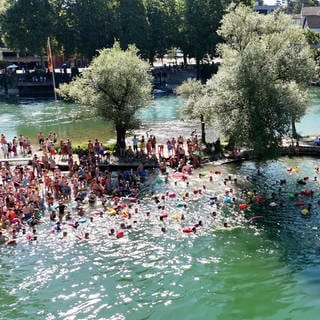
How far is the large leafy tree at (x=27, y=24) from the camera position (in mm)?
90000

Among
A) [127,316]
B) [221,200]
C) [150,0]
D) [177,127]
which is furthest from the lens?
[150,0]

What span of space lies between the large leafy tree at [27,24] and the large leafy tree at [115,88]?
5320cm

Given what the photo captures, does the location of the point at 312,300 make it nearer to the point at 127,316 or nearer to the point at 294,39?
the point at 127,316

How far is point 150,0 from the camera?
9894 centimetres

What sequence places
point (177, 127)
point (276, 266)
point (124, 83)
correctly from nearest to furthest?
point (276, 266)
point (124, 83)
point (177, 127)

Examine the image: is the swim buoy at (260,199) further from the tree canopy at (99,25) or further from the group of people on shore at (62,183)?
the tree canopy at (99,25)

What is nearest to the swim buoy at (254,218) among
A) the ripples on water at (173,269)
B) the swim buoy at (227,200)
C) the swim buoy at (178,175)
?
the ripples on water at (173,269)

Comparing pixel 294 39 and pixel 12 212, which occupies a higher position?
pixel 294 39

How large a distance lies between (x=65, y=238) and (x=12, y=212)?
15.6ft

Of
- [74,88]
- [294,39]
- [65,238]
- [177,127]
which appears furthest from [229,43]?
[65,238]

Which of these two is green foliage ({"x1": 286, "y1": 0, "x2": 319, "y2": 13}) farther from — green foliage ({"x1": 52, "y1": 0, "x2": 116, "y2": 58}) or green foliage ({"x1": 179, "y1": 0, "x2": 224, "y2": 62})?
green foliage ({"x1": 52, "y1": 0, "x2": 116, "y2": 58})

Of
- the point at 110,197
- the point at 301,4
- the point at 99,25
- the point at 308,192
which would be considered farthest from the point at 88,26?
the point at 301,4


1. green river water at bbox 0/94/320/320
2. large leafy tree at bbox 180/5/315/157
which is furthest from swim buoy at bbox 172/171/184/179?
large leafy tree at bbox 180/5/315/157

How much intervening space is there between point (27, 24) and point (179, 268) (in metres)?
77.0
